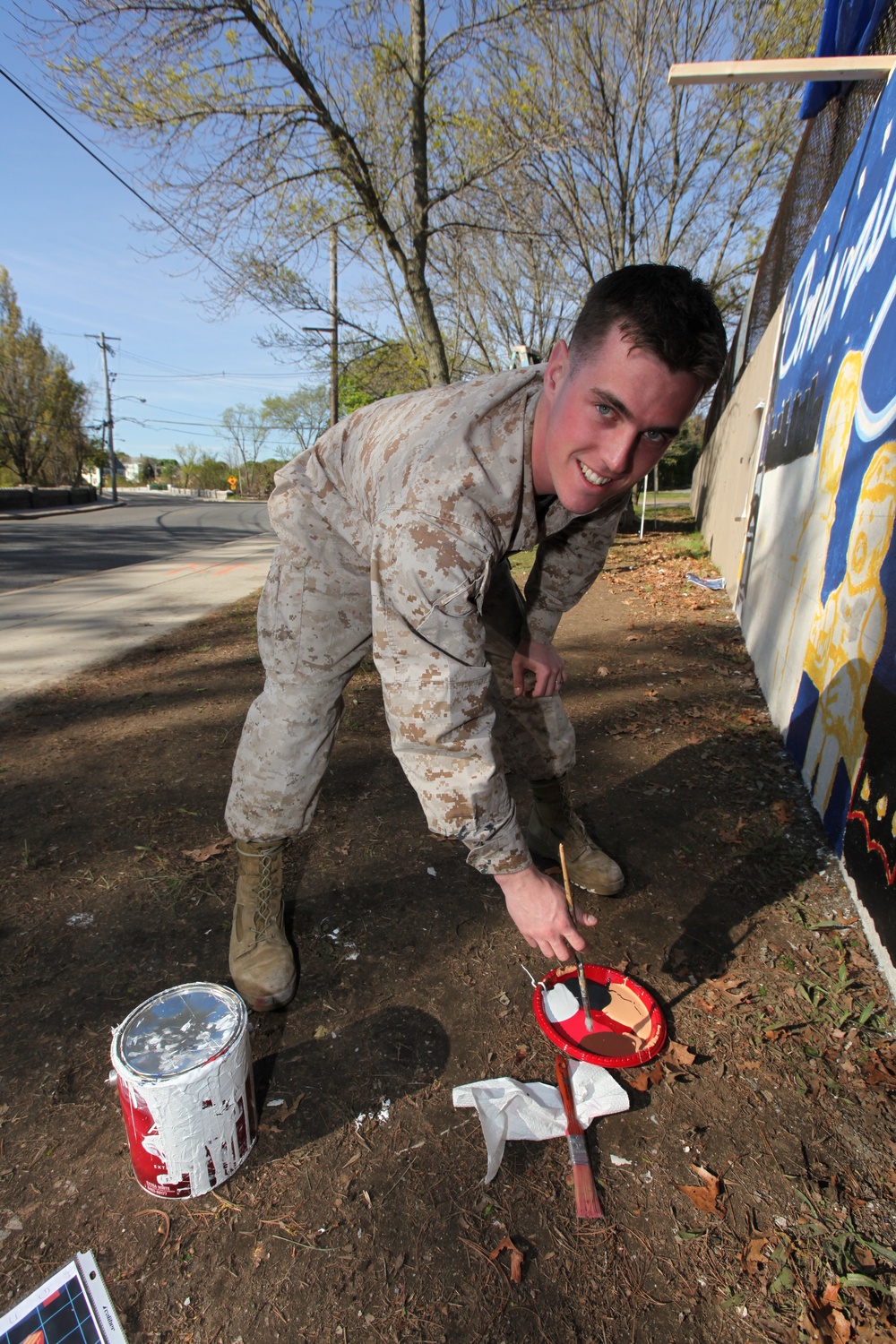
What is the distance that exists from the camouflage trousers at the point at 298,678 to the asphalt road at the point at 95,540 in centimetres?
820

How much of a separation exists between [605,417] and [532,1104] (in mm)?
1620

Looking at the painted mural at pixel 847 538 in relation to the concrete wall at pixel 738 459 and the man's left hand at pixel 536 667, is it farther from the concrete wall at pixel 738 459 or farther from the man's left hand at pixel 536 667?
the concrete wall at pixel 738 459

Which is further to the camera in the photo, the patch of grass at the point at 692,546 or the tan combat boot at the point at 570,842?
the patch of grass at the point at 692,546

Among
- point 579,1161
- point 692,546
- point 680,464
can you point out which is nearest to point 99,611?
point 579,1161

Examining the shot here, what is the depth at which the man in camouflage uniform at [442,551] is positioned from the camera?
1444 millimetres

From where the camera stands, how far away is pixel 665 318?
1.39 m

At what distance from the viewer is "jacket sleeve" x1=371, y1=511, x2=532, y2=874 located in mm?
1435

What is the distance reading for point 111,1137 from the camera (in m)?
1.65

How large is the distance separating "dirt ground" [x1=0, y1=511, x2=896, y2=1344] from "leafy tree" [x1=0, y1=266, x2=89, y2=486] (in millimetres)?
43396

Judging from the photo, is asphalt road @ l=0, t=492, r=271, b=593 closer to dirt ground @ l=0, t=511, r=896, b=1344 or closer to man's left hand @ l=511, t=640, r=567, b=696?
dirt ground @ l=0, t=511, r=896, b=1344

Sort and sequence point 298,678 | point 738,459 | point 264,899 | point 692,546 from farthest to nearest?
point 692,546 → point 738,459 → point 264,899 → point 298,678

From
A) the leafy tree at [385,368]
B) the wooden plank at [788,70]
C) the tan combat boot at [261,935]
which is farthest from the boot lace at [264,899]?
the leafy tree at [385,368]

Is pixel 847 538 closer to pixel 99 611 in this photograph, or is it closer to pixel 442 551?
pixel 442 551

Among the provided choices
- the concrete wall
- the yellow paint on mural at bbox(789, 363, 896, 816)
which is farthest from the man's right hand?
the concrete wall
